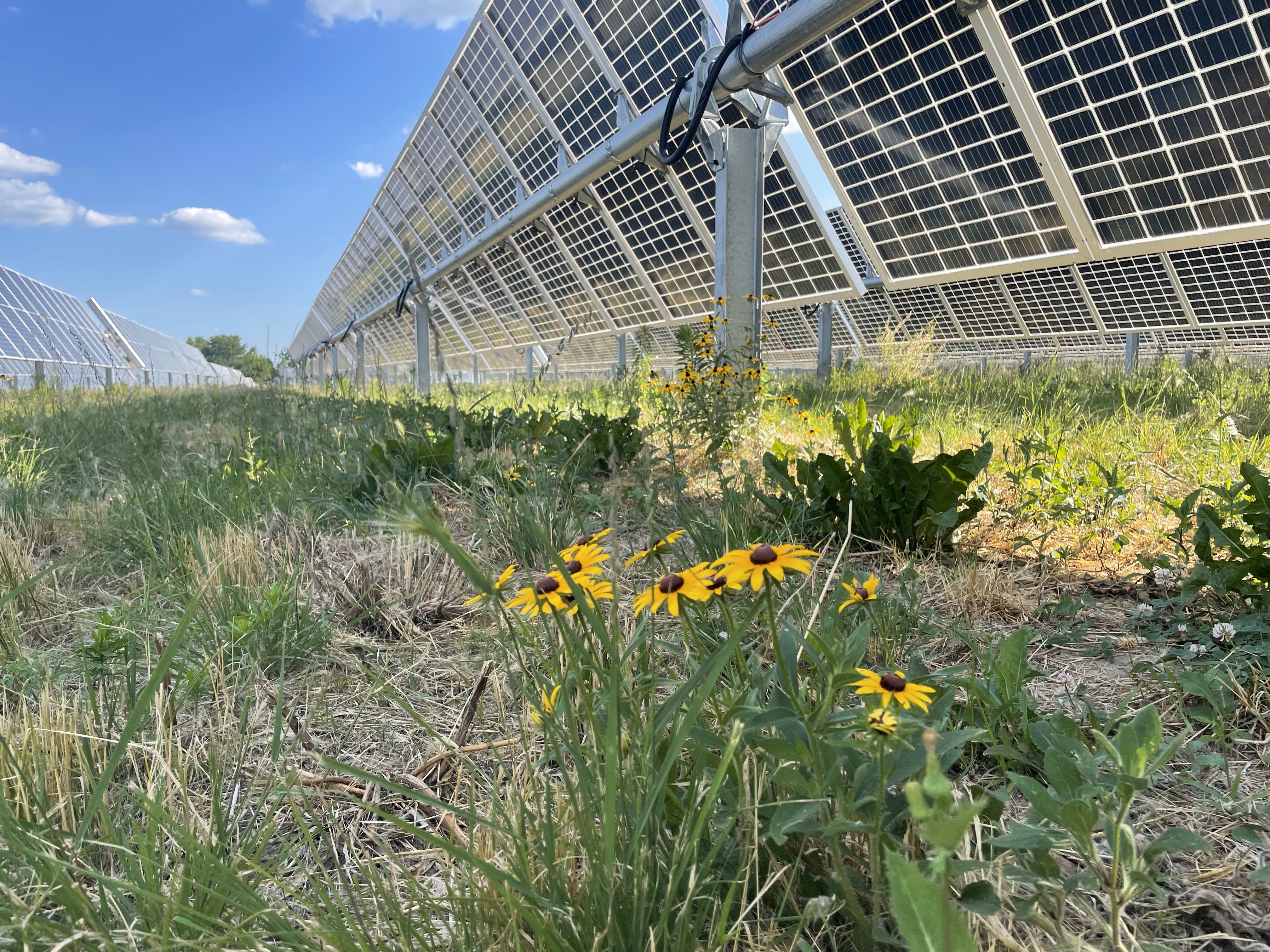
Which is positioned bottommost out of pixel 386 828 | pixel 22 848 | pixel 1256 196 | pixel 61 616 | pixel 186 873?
pixel 1256 196

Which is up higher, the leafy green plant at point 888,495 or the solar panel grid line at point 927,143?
the solar panel grid line at point 927,143

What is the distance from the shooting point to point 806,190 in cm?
772

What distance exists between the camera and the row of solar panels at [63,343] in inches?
547

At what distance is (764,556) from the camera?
80cm

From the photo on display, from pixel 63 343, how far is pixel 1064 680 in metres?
25.9

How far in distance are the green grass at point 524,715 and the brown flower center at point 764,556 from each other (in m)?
0.08

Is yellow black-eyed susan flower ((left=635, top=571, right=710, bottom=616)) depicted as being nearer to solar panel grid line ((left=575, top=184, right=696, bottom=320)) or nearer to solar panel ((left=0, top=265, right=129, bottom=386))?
solar panel grid line ((left=575, top=184, right=696, bottom=320))

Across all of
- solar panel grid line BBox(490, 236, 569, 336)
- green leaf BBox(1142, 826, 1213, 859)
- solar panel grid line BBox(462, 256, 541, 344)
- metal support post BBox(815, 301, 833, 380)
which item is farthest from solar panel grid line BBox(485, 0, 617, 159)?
green leaf BBox(1142, 826, 1213, 859)

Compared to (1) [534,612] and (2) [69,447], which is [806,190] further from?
(1) [534,612]

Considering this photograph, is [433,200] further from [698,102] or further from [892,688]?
[892,688]

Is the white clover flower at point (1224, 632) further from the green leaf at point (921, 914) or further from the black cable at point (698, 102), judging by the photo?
the black cable at point (698, 102)

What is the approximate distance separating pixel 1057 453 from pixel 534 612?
87.5 inches

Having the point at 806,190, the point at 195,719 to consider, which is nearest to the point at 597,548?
the point at 195,719

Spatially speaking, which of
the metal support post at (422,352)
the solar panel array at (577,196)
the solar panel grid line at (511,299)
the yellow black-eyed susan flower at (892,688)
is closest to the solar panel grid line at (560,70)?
the solar panel array at (577,196)
